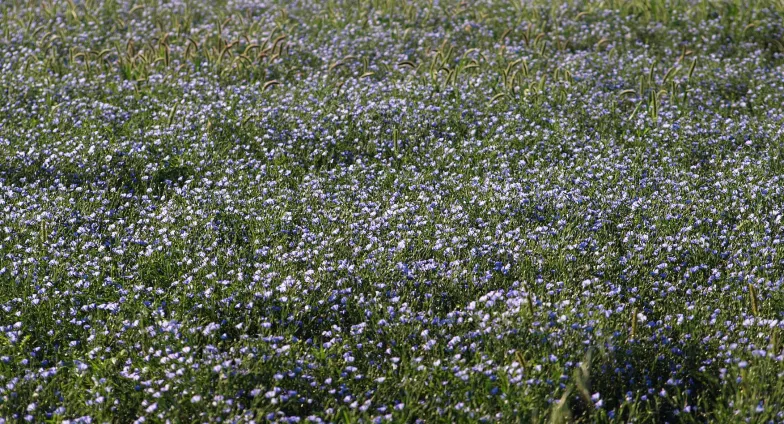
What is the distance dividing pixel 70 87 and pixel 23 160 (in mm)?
1612

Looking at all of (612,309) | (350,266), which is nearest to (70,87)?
(350,266)

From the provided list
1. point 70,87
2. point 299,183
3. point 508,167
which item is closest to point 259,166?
point 299,183

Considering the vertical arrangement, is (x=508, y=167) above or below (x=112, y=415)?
below

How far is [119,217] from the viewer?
536cm

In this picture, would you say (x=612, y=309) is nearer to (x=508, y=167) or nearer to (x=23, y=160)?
(x=508, y=167)

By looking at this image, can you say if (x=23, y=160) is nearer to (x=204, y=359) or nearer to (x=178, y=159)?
(x=178, y=159)

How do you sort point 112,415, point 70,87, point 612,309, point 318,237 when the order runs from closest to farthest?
point 112,415, point 612,309, point 318,237, point 70,87

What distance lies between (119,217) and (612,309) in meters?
3.03

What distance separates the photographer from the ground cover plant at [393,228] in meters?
3.79

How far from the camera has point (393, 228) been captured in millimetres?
5090

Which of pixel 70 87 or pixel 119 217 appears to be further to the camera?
pixel 70 87

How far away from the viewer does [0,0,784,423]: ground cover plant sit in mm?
3787

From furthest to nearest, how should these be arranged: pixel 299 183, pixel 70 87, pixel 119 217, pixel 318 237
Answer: pixel 70 87 → pixel 299 183 → pixel 119 217 → pixel 318 237

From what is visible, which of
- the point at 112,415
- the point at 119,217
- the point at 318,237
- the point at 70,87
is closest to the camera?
the point at 112,415
